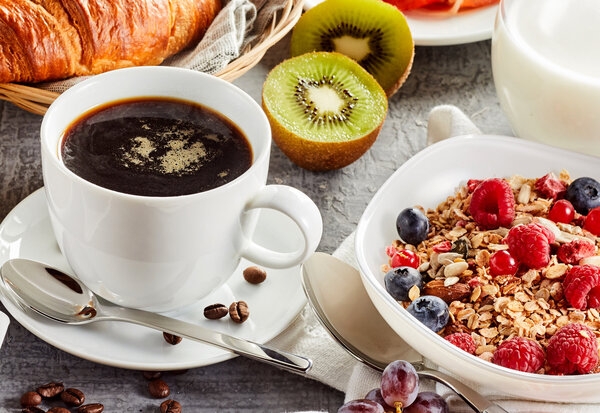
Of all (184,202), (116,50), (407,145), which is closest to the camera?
(184,202)

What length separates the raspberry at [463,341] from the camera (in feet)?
3.06

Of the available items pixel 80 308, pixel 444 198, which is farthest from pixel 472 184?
pixel 80 308

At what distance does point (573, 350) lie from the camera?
2.91 feet

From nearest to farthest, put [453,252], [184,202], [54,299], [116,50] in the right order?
[184,202] → [54,299] → [453,252] → [116,50]

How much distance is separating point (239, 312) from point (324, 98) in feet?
1.78

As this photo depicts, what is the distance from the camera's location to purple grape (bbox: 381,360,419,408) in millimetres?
831

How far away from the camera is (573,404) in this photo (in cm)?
91

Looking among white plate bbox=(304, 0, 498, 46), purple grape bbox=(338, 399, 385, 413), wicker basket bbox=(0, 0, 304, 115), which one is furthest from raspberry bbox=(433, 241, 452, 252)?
white plate bbox=(304, 0, 498, 46)

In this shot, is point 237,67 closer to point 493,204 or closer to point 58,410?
point 493,204

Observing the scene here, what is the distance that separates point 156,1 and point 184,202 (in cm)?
63

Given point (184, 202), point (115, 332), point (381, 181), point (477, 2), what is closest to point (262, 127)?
point (184, 202)

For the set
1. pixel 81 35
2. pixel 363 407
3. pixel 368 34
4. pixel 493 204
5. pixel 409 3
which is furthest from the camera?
pixel 409 3

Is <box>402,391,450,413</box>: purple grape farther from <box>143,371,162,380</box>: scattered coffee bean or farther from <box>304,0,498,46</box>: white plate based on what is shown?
<box>304,0,498,46</box>: white plate

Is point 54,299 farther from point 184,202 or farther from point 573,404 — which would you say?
point 573,404
